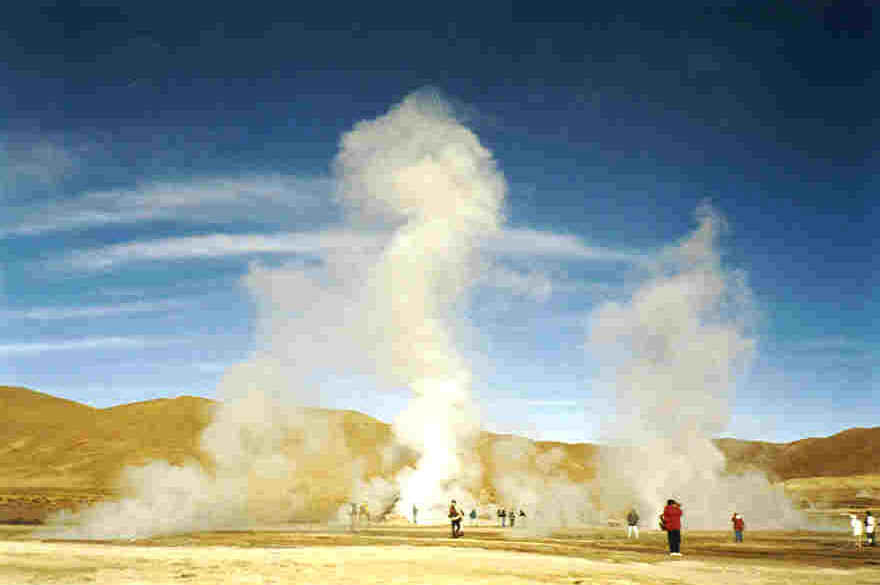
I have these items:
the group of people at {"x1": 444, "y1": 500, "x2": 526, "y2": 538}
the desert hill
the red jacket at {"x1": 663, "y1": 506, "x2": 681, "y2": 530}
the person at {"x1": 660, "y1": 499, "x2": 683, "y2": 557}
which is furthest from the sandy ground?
the desert hill

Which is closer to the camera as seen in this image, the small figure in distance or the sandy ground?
the sandy ground

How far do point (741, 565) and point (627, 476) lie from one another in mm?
51769

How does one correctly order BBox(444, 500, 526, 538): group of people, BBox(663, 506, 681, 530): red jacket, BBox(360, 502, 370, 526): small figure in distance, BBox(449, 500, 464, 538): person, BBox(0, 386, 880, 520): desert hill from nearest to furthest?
BBox(663, 506, 681, 530): red jacket → BBox(449, 500, 464, 538): person → BBox(444, 500, 526, 538): group of people → BBox(360, 502, 370, 526): small figure in distance → BBox(0, 386, 880, 520): desert hill

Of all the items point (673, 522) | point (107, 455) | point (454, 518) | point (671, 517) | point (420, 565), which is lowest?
point (420, 565)

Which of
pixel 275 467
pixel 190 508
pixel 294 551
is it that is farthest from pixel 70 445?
pixel 294 551

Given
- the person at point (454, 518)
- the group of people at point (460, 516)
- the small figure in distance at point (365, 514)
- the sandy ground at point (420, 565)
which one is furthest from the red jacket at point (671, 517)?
the small figure in distance at point (365, 514)

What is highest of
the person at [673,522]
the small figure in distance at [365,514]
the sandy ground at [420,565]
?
the person at [673,522]

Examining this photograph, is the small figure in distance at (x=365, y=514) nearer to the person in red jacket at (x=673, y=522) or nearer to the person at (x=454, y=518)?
the person at (x=454, y=518)

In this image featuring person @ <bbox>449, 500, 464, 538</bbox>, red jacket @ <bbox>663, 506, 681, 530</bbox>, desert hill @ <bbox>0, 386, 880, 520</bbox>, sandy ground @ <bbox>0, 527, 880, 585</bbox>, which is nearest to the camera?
sandy ground @ <bbox>0, 527, 880, 585</bbox>

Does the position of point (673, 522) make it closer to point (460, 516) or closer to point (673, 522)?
point (673, 522)

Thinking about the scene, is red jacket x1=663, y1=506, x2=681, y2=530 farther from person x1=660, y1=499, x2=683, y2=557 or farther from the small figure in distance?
the small figure in distance

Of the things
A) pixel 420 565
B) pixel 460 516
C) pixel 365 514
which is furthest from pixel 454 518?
pixel 365 514

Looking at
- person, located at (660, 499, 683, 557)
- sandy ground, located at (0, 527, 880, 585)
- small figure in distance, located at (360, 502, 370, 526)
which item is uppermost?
person, located at (660, 499, 683, 557)

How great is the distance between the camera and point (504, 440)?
194250 mm
